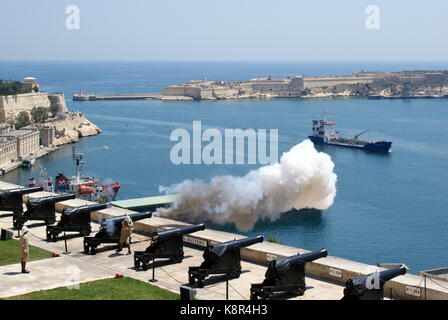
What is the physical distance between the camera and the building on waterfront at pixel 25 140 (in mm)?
69875

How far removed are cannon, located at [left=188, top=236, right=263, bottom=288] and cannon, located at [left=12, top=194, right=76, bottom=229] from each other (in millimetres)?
5744

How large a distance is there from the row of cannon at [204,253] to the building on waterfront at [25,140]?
5330cm

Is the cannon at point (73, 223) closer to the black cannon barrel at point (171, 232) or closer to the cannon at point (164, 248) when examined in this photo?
the cannon at point (164, 248)

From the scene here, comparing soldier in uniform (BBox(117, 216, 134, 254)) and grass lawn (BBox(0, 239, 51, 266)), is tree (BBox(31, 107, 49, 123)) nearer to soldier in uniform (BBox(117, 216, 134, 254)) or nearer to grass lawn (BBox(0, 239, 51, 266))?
grass lawn (BBox(0, 239, 51, 266))

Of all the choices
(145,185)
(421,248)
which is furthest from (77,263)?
(145,185)

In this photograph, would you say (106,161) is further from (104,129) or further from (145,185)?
(104,129)

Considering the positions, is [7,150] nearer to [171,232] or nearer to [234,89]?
[171,232]

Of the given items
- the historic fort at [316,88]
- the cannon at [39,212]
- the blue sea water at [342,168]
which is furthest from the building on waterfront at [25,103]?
the cannon at [39,212]

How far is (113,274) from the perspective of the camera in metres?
12.8

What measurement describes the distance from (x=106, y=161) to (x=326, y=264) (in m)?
58.6

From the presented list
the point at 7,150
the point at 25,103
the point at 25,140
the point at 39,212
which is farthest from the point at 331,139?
the point at 39,212


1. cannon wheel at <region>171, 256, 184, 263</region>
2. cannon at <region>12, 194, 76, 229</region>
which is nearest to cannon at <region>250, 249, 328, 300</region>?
cannon wheel at <region>171, 256, 184, 263</region>

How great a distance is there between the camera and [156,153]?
73.2 m

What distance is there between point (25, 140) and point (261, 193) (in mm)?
39477
